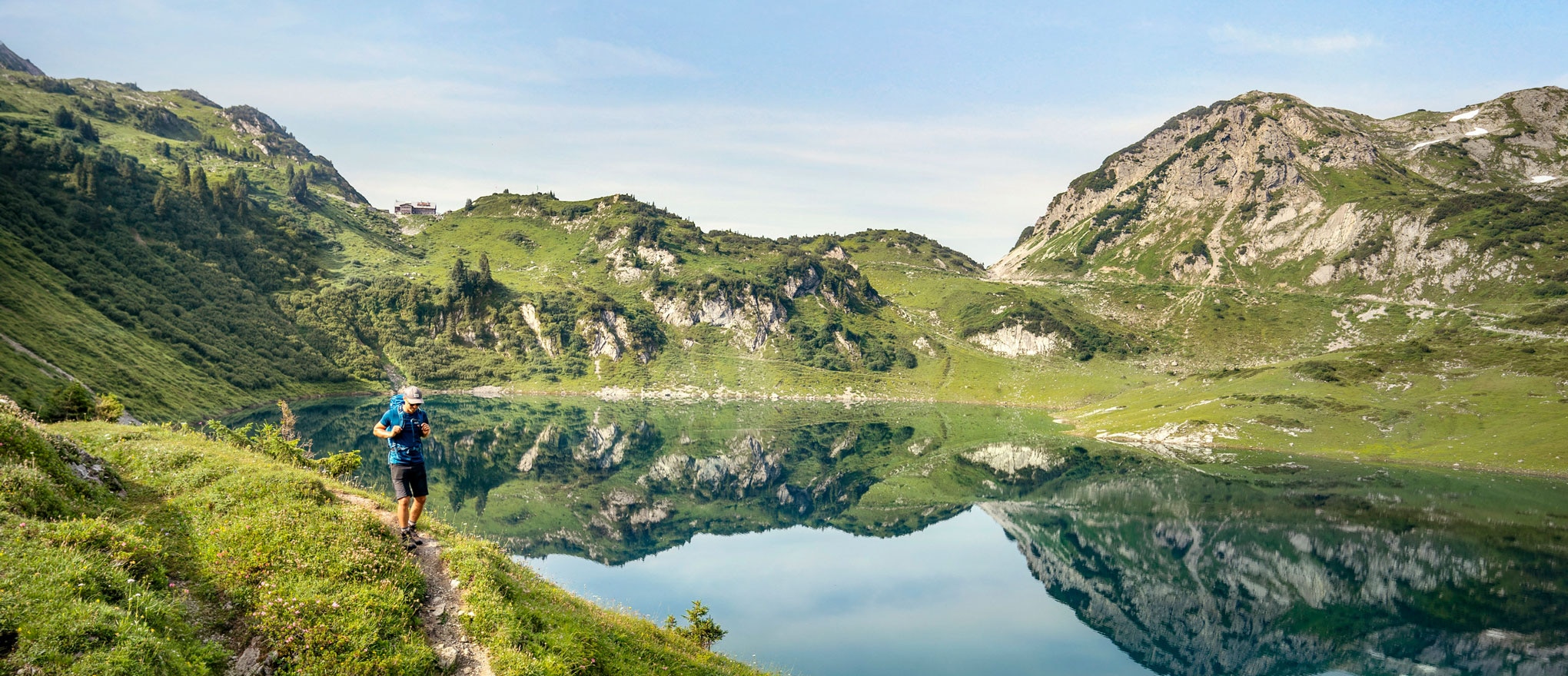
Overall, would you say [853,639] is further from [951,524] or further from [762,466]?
[762,466]

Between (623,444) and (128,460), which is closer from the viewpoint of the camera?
(128,460)

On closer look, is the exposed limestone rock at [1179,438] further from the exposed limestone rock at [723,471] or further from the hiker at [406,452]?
the hiker at [406,452]

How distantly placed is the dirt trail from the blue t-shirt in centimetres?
202

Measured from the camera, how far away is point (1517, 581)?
217ft

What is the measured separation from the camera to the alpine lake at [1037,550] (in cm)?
5284

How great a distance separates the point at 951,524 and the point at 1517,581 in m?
53.3

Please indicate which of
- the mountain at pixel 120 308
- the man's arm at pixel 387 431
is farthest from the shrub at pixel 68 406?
the mountain at pixel 120 308

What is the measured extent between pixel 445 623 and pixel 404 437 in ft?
15.4

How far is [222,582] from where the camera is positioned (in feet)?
45.0

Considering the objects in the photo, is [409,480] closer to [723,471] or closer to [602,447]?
[723,471]

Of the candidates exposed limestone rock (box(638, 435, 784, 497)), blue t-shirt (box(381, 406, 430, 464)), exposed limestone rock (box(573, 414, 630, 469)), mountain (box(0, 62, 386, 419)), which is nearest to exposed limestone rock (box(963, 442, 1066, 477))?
exposed limestone rock (box(638, 435, 784, 497))

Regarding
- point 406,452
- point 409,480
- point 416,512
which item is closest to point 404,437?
point 406,452

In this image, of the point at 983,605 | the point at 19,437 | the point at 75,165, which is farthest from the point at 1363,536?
the point at 75,165

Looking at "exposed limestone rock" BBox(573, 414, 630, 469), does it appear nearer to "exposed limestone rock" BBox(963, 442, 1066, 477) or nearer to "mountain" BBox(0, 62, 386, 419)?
"mountain" BBox(0, 62, 386, 419)
